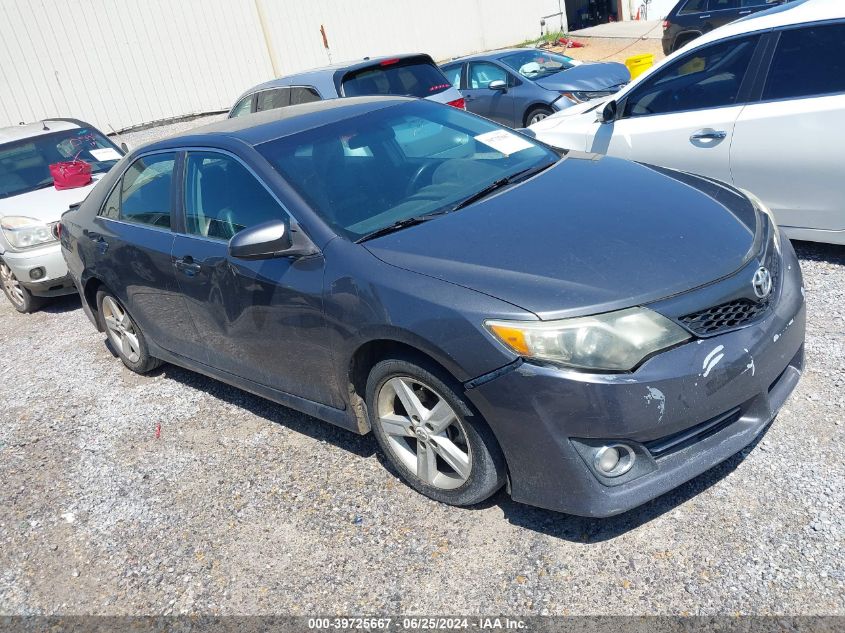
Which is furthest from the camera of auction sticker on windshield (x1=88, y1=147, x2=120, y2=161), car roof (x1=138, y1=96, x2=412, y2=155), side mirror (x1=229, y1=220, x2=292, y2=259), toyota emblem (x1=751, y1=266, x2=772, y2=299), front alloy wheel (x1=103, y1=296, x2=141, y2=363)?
auction sticker on windshield (x1=88, y1=147, x2=120, y2=161)

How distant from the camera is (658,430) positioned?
2.70 m

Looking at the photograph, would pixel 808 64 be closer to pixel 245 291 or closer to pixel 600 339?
pixel 600 339

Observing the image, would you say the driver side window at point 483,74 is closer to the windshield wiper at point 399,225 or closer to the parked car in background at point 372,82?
the parked car in background at point 372,82

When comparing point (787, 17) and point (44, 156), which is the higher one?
point (787, 17)

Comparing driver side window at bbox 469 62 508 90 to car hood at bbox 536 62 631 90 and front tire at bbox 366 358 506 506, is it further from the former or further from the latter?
front tire at bbox 366 358 506 506

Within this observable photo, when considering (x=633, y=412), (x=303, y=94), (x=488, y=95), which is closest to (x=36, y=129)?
(x=303, y=94)

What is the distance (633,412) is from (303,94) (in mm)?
6214

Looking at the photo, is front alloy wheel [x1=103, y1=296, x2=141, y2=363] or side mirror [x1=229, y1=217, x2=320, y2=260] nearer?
side mirror [x1=229, y1=217, x2=320, y2=260]

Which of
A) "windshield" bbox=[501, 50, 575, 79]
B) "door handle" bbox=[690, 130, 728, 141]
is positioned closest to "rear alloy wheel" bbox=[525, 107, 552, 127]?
"windshield" bbox=[501, 50, 575, 79]

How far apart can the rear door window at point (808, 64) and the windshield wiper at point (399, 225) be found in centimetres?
277

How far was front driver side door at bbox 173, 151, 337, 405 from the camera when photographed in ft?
11.3

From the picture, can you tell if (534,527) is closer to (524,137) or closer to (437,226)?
(437,226)

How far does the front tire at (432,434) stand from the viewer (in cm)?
295

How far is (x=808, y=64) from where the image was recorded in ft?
15.5
